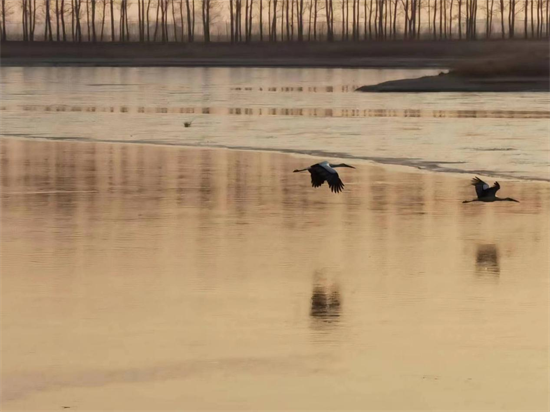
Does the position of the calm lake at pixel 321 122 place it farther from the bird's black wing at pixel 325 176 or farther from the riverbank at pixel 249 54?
the riverbank at pixel 249 54

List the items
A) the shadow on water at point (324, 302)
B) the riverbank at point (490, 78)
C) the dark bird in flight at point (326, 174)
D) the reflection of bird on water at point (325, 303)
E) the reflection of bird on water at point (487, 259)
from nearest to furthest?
A: 1. the shadow on water at point (324, 302)
2. the reflection of bird on water at point (325, 303)
3. the reflection of bird on water at point (487, 259)
4. the dark bird in flight at point (326, 174)
5. the riverbank at point (490, 78)

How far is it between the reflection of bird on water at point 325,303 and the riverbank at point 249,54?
9116 cm

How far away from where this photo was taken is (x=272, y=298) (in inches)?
436

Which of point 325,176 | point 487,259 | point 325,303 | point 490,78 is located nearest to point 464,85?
point 490,78

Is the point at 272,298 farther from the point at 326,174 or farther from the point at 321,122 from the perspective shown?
the point at 321,122

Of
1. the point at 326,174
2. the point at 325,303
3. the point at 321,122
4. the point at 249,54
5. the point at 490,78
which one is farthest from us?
the point at 249,54

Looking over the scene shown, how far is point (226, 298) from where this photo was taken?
11.0 metres

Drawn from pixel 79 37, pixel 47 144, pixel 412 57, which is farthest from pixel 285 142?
pixel 79 37

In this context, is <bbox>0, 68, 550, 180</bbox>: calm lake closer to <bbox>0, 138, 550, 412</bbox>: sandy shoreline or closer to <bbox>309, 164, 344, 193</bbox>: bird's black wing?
<bbox>309, 164, 344, 193</bbox>: bird's black wing

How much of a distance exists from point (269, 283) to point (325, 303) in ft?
3.15

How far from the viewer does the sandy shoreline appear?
8.34 meters

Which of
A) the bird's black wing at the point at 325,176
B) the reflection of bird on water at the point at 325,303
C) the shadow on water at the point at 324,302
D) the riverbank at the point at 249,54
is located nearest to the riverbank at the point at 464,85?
the riverbank at the point at 249,54

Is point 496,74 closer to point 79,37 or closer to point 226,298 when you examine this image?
point 226,298

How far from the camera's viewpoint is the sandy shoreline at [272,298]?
8.34 m
